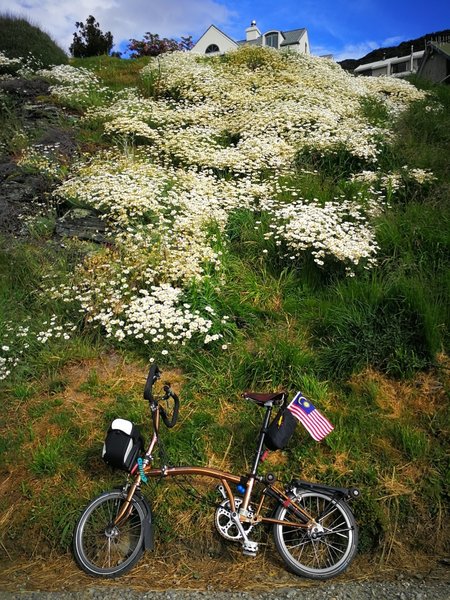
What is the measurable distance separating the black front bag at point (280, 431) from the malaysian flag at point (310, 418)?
6 centimetres

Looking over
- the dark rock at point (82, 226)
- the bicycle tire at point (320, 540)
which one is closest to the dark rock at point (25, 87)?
the dark rock at point (82, 226)

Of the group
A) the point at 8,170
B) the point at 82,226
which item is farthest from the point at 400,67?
the point at 82,226

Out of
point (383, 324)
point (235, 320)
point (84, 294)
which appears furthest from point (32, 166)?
point (383, 324)

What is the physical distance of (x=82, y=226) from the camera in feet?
22.1

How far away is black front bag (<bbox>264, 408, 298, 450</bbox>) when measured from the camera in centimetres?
322

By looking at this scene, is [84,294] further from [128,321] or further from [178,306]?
[178,306]

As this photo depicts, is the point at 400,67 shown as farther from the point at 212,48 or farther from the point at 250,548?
the point at 250,548

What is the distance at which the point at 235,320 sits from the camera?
5.21 metres

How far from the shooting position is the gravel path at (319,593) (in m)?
2.98

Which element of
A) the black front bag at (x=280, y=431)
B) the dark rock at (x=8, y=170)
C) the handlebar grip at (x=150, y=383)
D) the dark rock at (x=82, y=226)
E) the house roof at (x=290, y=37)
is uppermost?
the house roof at (x=290, y=37)

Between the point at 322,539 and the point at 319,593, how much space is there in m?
0.34

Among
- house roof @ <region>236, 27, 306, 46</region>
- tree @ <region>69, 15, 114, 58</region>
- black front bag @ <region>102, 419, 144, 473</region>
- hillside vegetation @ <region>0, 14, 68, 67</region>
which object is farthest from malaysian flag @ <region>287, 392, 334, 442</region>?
house roof @ <region>236, 27, 306, 46</region>

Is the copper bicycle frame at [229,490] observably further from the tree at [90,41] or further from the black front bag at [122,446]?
the tree at [90,41]

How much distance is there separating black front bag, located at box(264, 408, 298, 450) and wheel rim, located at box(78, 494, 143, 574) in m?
1.09
